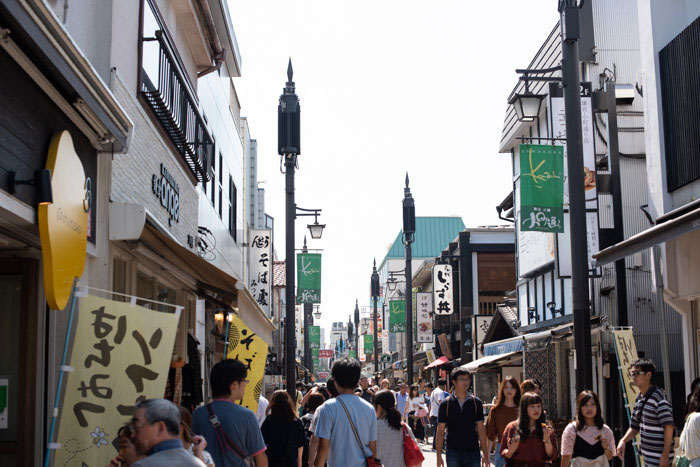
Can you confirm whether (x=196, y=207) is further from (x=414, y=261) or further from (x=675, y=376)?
(x=414, y=261)

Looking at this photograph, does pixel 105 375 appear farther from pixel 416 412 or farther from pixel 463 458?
pixel 416 412

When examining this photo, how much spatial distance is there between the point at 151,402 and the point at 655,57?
42.7ft

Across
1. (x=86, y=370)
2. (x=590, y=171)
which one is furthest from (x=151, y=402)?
(x=590, y=171)

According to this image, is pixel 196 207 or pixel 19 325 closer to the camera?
pixel 19 325

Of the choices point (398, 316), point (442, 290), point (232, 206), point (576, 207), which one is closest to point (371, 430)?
point (576, 207)

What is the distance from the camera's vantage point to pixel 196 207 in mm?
15758

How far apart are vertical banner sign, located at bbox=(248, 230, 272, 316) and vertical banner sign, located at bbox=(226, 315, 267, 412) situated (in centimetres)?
2066

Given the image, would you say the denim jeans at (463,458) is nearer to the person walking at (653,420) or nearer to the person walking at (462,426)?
the person walking at (462,426)

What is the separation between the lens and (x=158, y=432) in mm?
4527

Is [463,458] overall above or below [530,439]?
below

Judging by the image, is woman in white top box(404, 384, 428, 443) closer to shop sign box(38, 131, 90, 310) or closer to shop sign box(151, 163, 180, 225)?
shop sign box(151, 163, 180, 225)

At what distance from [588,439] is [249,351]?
13.8 feet

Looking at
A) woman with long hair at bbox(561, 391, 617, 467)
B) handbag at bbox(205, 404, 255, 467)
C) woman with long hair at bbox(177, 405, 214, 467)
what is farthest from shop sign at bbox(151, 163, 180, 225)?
woman with long hair at bbox(177, 405, 214, 467)

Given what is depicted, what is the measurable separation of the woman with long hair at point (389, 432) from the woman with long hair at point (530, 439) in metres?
1.22
